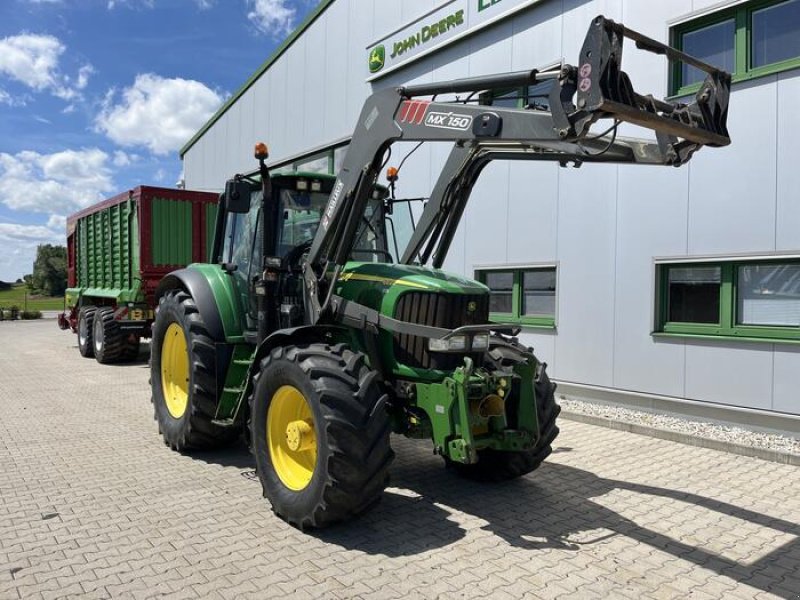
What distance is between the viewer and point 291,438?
4.50 metres

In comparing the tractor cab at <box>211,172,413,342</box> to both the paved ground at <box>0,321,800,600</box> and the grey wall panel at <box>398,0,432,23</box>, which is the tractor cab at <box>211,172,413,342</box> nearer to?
the paved ground at <box>0,321,800,600</box>

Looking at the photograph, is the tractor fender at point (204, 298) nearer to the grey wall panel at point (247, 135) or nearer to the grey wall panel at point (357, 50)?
the grey wall panel at point (357, 50)

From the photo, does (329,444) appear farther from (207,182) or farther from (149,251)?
(207,182)

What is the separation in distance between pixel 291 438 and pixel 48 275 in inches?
2522

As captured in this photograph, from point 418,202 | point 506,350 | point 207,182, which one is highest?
point 207,182

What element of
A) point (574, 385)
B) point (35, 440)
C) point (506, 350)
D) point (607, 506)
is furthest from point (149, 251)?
point (607, 506)

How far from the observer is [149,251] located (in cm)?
1181

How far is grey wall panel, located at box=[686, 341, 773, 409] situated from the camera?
6.70 metres

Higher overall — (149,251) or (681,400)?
(149,251)

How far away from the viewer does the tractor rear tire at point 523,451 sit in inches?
196

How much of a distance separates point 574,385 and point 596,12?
4.76 m

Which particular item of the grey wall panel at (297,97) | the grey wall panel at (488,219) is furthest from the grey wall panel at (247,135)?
the grey wall panel at (488,219)

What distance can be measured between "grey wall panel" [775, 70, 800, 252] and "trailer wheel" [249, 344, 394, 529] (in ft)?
15.8

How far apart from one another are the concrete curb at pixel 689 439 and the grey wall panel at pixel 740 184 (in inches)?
79.9
